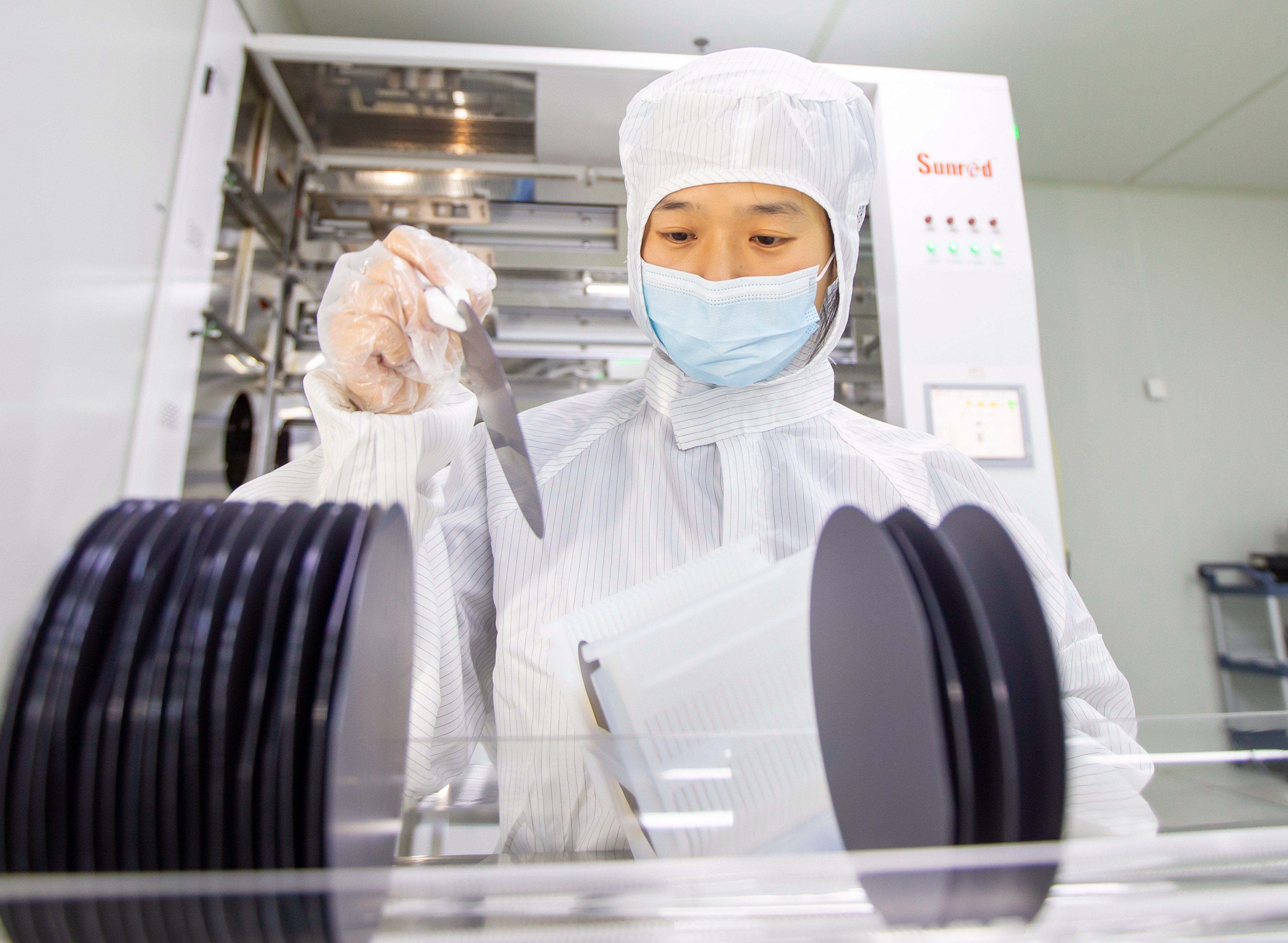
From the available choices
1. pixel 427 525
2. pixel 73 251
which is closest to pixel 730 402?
pixel 427 525

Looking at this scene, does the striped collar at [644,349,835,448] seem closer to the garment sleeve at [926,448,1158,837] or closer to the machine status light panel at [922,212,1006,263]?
the garment sleeve at [926,448,1158,837]

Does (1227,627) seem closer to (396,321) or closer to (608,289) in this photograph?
(608,289)

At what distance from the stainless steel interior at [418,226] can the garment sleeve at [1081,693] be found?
1.40 m

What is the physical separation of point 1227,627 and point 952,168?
2.71m

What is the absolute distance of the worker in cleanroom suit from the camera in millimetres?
760

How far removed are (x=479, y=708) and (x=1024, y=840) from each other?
70cm

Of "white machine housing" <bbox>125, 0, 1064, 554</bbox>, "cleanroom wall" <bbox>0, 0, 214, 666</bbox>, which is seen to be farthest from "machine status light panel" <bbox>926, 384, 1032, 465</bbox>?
"cleanroom wall" <bbox>0, 0, 214, 666</bbox>

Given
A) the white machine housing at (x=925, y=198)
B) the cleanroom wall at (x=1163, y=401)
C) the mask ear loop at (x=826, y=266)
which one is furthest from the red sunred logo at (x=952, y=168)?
the cleanroom wall at (x=1163, y=401)

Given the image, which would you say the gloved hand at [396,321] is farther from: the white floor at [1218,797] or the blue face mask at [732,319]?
the white floor at [1218,797]

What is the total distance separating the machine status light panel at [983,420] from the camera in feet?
6.66

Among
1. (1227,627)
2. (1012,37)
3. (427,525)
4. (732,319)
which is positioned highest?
(1012,37)

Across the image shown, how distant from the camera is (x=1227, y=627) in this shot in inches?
132

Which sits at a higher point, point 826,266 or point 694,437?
point 826,266

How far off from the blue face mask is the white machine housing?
116 centimetres
